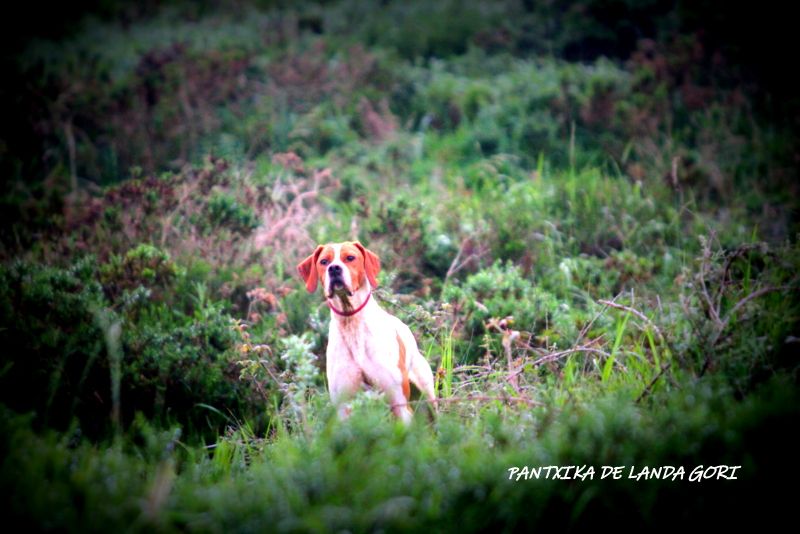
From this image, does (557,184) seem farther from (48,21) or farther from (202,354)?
(48,21)

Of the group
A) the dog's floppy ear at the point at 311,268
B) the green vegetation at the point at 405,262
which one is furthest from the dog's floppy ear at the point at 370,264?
the green vegetation at the point at 405,262

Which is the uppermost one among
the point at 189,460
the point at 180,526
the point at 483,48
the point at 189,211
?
the point at 483,48

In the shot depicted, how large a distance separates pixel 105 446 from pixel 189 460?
1.50 ft

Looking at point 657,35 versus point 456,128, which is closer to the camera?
point 456,128

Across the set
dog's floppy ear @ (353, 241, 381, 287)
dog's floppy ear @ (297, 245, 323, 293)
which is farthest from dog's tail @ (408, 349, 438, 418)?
dog's floppy ear @ (297, 245, 323, 293)

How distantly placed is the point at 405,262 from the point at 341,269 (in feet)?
8.01

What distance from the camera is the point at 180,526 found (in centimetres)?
327

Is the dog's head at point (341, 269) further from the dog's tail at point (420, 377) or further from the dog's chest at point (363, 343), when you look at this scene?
the dog's tail at point (420, 377)

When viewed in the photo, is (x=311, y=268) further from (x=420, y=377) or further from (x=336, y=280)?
(x=420, y=377)

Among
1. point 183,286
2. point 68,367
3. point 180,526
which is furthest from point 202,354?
point 180,526

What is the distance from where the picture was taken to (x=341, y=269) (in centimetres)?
425

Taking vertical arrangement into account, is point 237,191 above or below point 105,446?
above

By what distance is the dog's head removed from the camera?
4.26 metres

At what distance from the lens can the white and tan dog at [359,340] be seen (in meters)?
4.25
